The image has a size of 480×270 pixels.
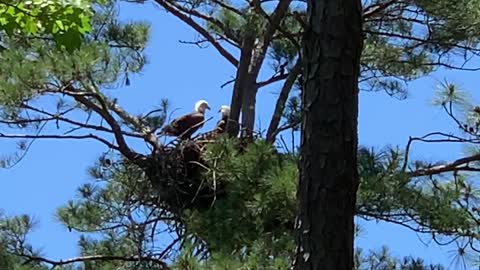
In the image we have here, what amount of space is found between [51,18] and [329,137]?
3.11 feet

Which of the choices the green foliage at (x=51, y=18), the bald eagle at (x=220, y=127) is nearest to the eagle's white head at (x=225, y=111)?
the bald eagle at (x=220, y=127)

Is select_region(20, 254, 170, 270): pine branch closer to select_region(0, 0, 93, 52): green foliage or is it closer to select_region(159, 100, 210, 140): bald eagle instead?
select_region(159, 100, 210, 140): bald eagle

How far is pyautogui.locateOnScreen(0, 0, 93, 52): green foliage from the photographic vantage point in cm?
265

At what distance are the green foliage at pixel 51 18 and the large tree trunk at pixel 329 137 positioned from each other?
74 centimetres

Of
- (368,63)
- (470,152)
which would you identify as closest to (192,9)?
(368,63)

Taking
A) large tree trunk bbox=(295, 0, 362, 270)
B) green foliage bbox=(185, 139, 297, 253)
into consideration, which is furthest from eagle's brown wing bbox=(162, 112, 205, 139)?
large tree trunk bbox=(295, 0, 362, 270)

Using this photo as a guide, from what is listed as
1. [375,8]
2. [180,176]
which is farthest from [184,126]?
[375,8]

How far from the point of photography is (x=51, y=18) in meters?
2.65

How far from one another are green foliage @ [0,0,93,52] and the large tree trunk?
2.42 ft

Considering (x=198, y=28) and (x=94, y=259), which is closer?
(x=94, y=259)

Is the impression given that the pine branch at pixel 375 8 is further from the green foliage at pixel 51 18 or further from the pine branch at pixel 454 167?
the green foliage at pixel 51 18

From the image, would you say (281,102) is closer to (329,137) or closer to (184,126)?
(184,126)

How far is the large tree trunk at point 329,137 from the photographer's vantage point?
1990 millimetres

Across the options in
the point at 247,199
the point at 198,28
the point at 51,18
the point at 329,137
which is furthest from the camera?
the point at 198,28
